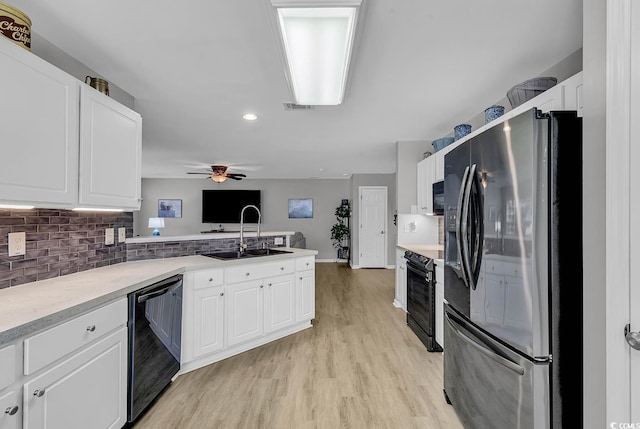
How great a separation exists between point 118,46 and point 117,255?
1547 millimetres

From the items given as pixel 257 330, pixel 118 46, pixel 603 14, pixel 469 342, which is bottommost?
pixel 257 330

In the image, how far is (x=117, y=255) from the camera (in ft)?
7.89

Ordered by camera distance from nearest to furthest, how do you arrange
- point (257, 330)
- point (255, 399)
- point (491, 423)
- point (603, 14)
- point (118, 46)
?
point (603, 14) → point (491, 423) → point (118, 46) → point (255, 399) → point (257, 330)

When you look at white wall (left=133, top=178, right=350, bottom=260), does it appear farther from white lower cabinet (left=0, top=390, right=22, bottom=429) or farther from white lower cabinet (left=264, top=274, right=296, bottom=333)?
white lower cabinet (left=0, top=390, right=22, bottom=429)

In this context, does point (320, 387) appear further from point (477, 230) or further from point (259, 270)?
point (477, 230)

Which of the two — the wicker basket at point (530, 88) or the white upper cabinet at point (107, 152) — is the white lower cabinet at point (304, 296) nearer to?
the white upper cabinet at point (107, 152)

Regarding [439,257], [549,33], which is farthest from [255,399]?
[549,33]

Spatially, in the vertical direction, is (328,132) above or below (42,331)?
above

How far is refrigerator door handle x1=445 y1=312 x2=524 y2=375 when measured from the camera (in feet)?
4.40

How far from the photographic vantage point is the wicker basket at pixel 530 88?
6.32 ft

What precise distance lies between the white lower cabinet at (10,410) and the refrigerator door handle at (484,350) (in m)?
2.01

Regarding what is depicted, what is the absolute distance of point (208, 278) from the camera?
8.08ft

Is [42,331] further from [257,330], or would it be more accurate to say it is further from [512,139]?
[512,139]
